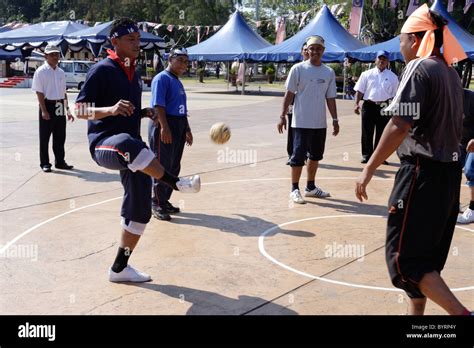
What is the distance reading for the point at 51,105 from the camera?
10211 mm

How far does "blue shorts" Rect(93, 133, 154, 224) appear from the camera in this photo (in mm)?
4422

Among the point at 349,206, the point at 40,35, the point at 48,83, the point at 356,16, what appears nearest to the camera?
the point at 349,206

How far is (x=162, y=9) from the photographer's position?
235 ft

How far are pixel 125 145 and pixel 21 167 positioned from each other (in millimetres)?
6489

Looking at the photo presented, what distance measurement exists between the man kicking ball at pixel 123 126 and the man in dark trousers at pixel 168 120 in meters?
1.99

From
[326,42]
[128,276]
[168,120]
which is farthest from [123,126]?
[326,42]

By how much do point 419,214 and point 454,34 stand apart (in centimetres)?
2501

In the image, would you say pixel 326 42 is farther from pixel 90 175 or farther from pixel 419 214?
pixel 419 214

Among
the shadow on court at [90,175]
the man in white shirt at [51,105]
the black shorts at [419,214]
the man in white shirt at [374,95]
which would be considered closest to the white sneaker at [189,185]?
the black shorts at [419,214]

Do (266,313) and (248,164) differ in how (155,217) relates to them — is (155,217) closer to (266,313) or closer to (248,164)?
(266,313)

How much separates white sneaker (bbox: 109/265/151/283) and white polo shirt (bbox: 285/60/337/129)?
3813 millimetres

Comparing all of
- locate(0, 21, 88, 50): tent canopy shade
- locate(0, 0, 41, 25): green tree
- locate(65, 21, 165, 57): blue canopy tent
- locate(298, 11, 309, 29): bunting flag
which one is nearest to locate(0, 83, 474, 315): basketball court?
locate(65, 21, 165, 57): blue canopy tent
